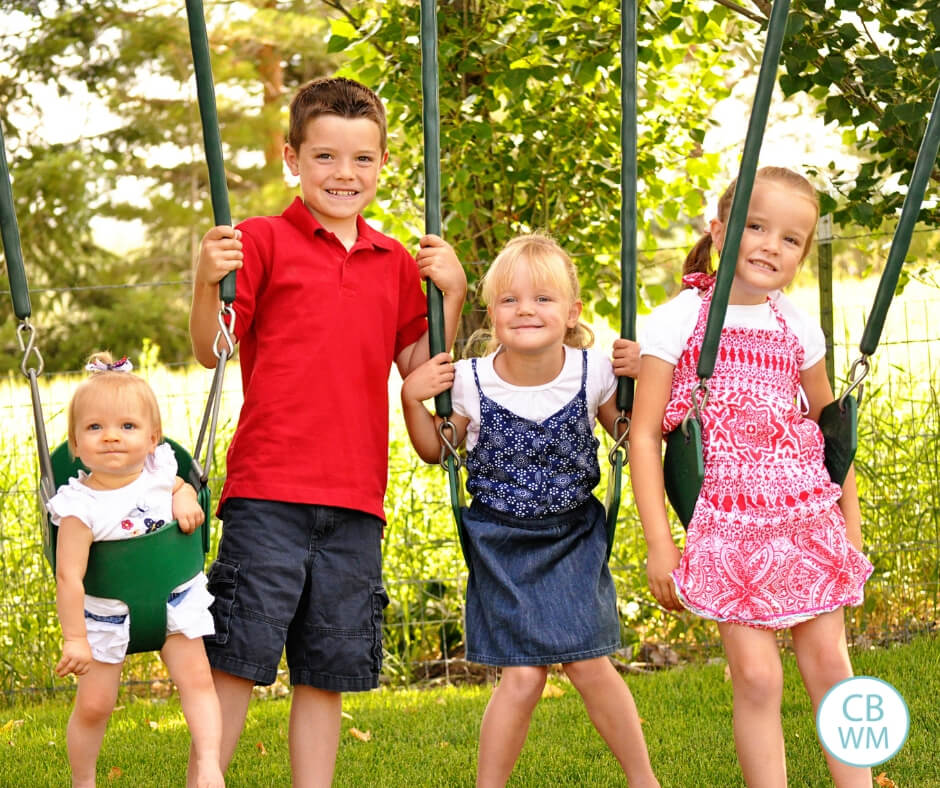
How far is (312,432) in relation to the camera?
2680 millimetres

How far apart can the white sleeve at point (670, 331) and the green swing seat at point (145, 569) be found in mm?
960

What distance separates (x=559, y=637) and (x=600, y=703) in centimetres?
17

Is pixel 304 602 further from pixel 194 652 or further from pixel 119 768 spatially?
pixel 119 768

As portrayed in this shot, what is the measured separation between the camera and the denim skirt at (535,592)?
8.61ft

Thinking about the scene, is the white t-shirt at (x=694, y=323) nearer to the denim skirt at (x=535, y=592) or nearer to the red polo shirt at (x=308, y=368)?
the denim skirt at (x=535, y=592)

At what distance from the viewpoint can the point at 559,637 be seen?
2619 mm

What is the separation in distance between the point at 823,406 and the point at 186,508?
4.46 ft

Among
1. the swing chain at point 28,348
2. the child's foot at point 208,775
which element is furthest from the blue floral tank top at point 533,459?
the swing chain at point 28,348

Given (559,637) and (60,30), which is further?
(60,30)

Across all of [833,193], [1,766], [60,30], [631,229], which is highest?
[60,30]

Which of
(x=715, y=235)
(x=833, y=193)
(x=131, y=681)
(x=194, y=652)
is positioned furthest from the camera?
(x=131, y=681)

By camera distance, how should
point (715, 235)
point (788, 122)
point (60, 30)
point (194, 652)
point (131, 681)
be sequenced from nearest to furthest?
point (194, 652), point (715, 235), point (131, 681), point (788, 122), point (60, 30)

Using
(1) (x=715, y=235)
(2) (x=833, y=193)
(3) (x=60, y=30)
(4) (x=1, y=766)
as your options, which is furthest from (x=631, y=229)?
(3) (x=60, y=30)

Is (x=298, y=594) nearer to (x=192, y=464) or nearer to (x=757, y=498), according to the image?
(x=192, y=464)
